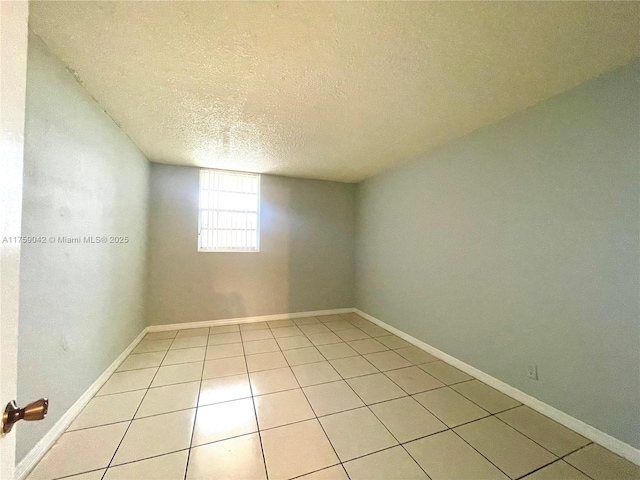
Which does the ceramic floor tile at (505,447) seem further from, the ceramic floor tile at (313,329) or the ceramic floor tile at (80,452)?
the ceramic floor tile at (80,452)

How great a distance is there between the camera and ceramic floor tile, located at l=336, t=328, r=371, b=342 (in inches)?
122

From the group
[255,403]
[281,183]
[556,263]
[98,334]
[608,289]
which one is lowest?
[255,403]

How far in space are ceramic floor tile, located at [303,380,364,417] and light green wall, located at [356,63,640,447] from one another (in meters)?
1.23

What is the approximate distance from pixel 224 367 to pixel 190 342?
843 mm

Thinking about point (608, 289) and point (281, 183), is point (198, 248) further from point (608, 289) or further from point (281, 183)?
point (608, 289)

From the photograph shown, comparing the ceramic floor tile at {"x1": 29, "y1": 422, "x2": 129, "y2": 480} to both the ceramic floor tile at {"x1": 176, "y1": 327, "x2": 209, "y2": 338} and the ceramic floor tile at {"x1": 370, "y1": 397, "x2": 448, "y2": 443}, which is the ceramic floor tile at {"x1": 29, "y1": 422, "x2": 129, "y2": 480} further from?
the ceramic floor tile at {"x1": 370, "y1": 397, "x2": 448, "y2": 443}

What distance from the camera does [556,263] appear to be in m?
1.71

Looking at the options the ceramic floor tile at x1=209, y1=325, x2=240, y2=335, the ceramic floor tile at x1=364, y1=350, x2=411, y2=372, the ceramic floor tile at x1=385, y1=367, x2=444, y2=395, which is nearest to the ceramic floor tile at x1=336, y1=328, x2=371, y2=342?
the ceramic floor tile at x1=364, y1=350, x2=411, y2=372

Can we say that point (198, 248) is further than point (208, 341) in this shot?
Yes

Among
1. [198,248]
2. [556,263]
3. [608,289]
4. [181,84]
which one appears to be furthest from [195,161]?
[608,289]

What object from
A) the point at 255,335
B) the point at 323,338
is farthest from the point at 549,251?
the point at 255,335

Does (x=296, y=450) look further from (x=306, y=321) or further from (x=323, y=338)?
(x=306, y=321)

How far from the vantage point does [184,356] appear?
256 centimetres

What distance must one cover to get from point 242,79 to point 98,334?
7.46ft
